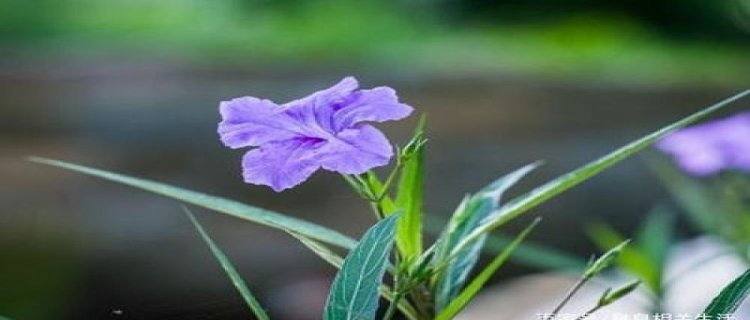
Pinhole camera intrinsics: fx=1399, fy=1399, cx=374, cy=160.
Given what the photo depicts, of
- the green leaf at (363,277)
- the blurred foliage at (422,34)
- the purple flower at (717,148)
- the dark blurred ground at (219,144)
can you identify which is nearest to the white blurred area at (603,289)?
the purple flower at (717,148)

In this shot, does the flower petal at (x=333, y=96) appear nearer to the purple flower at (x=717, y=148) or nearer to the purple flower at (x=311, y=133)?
the purple flower at (x=311, y=133)

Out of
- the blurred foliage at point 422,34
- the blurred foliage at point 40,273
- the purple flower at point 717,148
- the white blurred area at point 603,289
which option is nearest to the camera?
the purple flower at point 717,148

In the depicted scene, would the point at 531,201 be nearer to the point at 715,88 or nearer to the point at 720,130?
the point at 720,130

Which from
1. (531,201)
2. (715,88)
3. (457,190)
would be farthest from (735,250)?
(715,88)

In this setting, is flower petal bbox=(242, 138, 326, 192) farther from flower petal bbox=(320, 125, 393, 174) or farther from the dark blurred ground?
the dark blurred ground

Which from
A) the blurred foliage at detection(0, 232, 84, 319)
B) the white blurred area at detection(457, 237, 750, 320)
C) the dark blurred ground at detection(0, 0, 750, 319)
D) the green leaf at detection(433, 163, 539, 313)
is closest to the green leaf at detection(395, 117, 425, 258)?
the green leaf at detection(433, 163, 539, 313)
